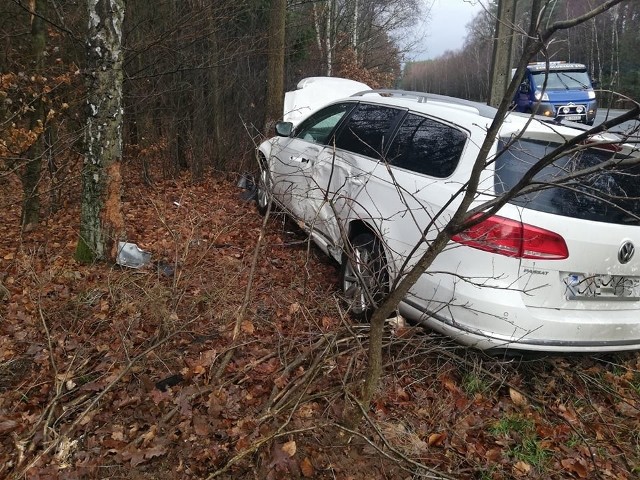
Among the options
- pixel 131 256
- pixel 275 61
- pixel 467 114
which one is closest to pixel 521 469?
pixel 467 114

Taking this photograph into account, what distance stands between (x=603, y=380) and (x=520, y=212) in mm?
1422

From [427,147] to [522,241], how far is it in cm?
106

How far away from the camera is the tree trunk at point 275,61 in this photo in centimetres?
827

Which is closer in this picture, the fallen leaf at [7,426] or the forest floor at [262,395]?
the forest floor at [262,395]

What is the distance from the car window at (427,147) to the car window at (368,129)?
15cm

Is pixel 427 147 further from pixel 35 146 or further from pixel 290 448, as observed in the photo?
pixel 35 146

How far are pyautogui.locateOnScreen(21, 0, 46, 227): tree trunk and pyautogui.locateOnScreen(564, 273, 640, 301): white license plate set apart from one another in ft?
17.3

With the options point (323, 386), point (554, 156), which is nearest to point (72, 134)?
point (323, 386)

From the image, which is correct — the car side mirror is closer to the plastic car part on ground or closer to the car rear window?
the plastic car part on ground

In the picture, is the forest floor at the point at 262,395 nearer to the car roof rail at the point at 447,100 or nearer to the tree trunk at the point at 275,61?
the car roof rail at the point at 447,100

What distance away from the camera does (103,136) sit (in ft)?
13.7

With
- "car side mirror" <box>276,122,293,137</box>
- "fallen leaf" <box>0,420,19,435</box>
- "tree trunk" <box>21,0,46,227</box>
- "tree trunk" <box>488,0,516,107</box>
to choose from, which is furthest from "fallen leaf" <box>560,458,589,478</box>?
"tree trunk" <box>488,0,516,107</box>

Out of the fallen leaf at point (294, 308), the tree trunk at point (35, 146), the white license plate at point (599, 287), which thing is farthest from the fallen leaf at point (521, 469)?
the tree trunk at point (35, 146)

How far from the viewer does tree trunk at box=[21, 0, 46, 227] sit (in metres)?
5.24
